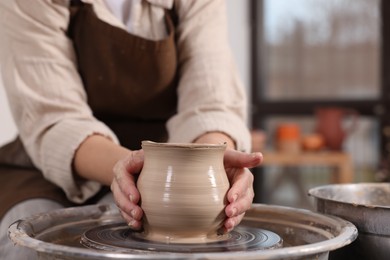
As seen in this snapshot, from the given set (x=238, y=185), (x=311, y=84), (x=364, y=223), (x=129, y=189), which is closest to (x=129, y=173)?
(x=129, y=189)

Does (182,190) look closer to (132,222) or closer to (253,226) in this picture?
(132,222)

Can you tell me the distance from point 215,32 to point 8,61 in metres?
0.46

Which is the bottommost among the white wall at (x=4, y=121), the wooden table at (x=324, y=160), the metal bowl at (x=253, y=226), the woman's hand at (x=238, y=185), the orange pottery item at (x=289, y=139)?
the wooden table at (x=324, y=160)

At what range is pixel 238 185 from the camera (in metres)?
0.83

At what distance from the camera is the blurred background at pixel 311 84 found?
3.55 metres

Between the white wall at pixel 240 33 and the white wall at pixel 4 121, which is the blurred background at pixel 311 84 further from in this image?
the white wall at pixel 4 121

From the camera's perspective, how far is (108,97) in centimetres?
132

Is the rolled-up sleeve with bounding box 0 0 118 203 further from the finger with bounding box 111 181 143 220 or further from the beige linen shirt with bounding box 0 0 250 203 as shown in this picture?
the finger with bounding box 111 181 143 220

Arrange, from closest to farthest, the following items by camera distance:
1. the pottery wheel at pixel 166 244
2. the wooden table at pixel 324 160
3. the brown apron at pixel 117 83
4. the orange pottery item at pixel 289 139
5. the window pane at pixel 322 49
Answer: the pottery wheel at pixel 166 244
the brown apron at pixel 117 83
the wooden table at pixel 324 160
the orange pottery item at pixel 289 139
the window pane at pixel 322 49

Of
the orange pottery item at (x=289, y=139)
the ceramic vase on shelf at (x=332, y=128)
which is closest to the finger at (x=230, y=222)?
the orange pottery item at (x=289, y=139)

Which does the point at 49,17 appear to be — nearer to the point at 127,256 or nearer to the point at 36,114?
the point at 36,114

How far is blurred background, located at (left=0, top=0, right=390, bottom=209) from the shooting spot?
11.6ft

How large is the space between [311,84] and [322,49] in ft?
0.79

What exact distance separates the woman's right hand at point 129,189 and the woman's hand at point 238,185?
12 centimetres
